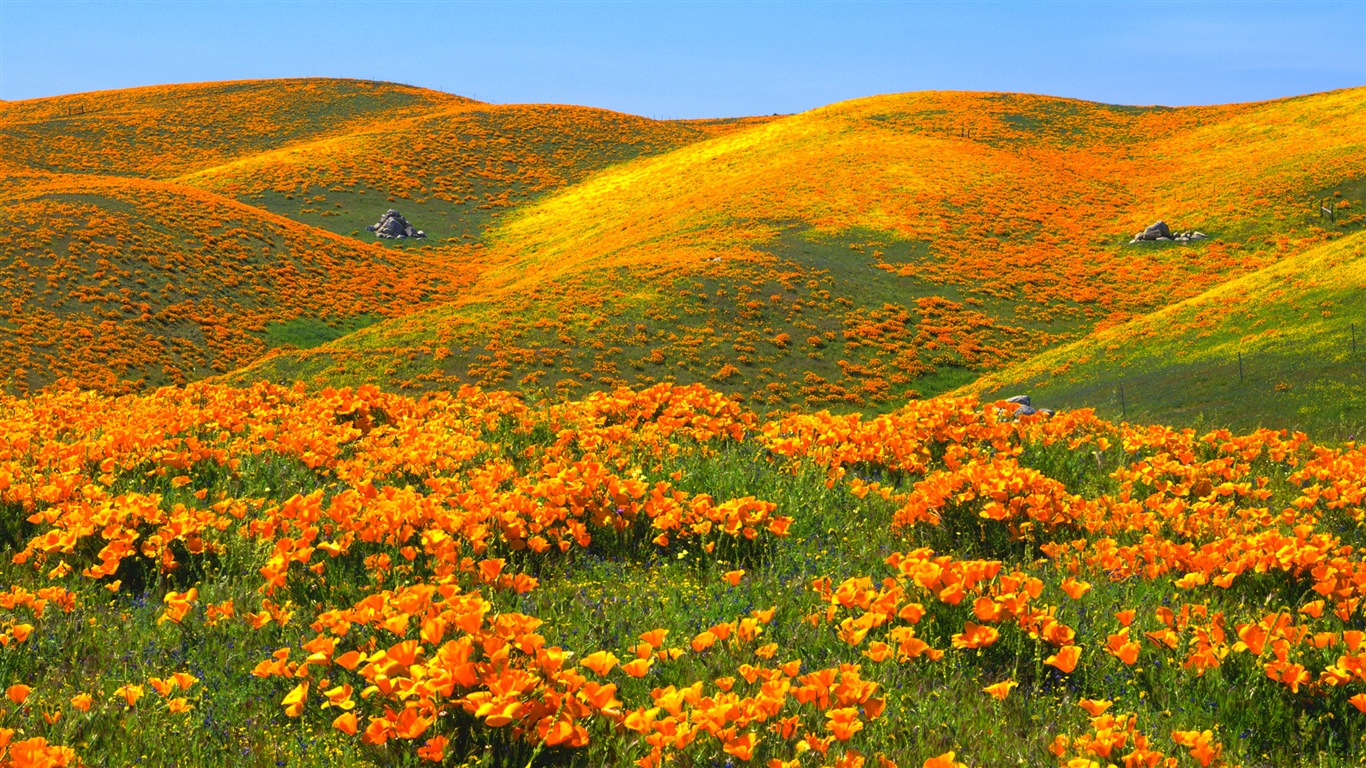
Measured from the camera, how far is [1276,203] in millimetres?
52531

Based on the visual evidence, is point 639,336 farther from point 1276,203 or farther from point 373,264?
point 1276,203

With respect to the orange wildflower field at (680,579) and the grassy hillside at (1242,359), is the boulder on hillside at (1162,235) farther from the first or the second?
the orange wildflower field at (680,579)

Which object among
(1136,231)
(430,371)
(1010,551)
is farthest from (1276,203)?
(1010,551)

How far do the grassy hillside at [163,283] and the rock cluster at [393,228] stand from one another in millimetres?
6728

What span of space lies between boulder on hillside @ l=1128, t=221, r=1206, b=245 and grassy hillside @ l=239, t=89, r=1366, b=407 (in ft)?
2.88

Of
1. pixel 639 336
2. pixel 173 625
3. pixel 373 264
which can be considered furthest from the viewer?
pixel 373 264

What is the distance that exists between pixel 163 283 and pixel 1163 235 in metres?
51.2

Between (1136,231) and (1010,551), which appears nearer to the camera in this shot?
(1010,551)

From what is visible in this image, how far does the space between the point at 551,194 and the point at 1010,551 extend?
7337cm

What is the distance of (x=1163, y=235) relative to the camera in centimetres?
5069

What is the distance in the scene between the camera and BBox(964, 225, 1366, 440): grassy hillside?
21750 mm

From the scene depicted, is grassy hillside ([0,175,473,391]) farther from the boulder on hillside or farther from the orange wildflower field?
the boulder on hillside

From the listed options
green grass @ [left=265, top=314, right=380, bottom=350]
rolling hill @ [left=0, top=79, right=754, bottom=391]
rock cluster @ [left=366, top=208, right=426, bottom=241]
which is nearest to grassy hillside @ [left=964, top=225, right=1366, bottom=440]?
green grass @ [left=265, top=314, right=380, bottom=350]

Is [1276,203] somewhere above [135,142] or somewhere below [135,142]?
below
